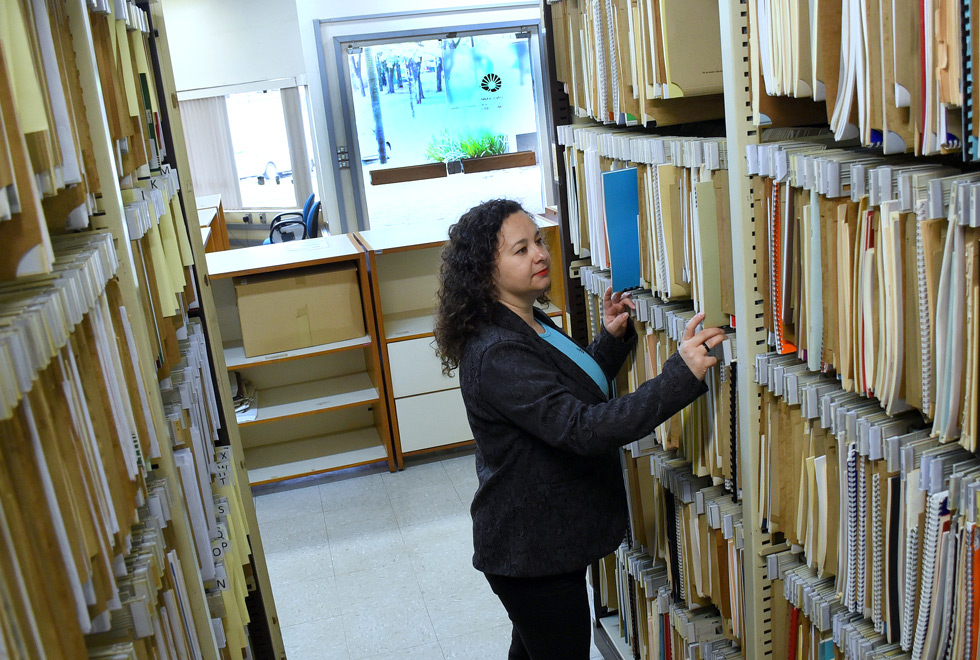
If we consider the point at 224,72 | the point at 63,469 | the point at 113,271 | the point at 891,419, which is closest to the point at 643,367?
the point at 891,419

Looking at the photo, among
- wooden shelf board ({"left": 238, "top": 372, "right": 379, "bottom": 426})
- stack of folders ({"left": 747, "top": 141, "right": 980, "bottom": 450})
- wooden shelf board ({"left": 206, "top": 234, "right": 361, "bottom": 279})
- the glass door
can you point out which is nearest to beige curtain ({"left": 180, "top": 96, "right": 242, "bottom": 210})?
the glass door

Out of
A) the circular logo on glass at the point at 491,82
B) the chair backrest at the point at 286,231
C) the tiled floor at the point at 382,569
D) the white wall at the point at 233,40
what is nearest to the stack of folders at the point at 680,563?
the tiled floor at the point at 382,569

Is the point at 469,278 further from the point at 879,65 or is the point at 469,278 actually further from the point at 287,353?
the point at 287,353

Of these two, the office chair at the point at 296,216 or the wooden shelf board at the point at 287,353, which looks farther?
the office chair at the point at 296,216

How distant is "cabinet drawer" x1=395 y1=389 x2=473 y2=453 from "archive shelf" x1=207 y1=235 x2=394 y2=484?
10cm

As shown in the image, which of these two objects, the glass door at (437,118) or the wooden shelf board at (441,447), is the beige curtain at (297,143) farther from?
the wooden shelf board at (441,447)

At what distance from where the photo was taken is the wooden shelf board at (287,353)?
13.5 ft

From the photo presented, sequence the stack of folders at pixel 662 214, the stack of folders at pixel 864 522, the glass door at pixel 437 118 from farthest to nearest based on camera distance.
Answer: the glass door at pixel 437 118 < the stack of folders at pixel 662 214 < the stack of folders at pixel 864 522

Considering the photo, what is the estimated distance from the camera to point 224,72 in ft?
25.8

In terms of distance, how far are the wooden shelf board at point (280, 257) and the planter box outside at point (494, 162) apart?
3.29 metres

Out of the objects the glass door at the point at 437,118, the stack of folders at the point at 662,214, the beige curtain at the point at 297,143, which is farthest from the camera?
the beige curtain at the point at 297,143

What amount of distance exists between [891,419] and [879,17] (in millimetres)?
616

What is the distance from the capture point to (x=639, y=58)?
1.82 m

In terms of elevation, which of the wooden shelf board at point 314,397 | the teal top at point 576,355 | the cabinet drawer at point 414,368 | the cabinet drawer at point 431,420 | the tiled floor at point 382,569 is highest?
the teal top at point 576,355
